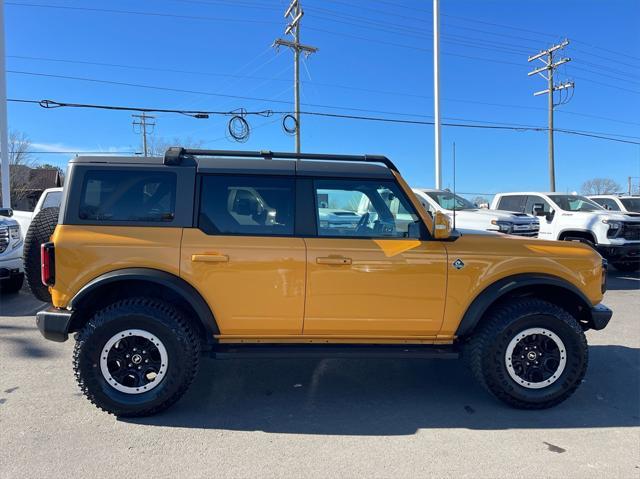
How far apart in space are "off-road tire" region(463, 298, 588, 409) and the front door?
43 cm

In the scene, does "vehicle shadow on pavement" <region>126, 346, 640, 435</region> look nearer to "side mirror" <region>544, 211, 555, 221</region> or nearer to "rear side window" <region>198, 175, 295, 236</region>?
"rear side window" <region>198, 175, 295, 236</region>

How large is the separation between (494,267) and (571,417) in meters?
1.29

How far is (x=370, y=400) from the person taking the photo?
3.88 metres

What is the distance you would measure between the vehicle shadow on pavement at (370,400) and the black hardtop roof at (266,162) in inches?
73.2

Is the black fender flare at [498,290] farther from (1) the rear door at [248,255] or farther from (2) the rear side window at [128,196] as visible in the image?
(2) the rear side window at [128,196]

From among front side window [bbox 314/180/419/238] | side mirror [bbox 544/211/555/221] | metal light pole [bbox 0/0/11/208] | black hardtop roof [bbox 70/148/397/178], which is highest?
metal light pole [bbox 0/0/11/208]

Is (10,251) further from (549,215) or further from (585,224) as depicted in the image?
(585,224)

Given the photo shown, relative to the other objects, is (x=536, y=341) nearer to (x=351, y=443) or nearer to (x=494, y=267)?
(x=494, y=267)

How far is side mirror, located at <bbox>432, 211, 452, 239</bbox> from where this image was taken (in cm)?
362

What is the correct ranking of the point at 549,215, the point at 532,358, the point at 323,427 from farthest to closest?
1. the point at 549,215
2. the point at 532,358
3. the point at 323,427

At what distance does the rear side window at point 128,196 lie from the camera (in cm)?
355

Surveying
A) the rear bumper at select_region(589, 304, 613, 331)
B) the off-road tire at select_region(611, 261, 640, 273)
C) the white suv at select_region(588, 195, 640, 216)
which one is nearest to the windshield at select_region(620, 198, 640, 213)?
the white suv at select_region(588, 195, 640, 216)

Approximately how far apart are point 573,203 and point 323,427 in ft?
33.9

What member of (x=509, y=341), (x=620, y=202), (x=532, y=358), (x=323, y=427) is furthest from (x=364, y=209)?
(x=620, y=202)
